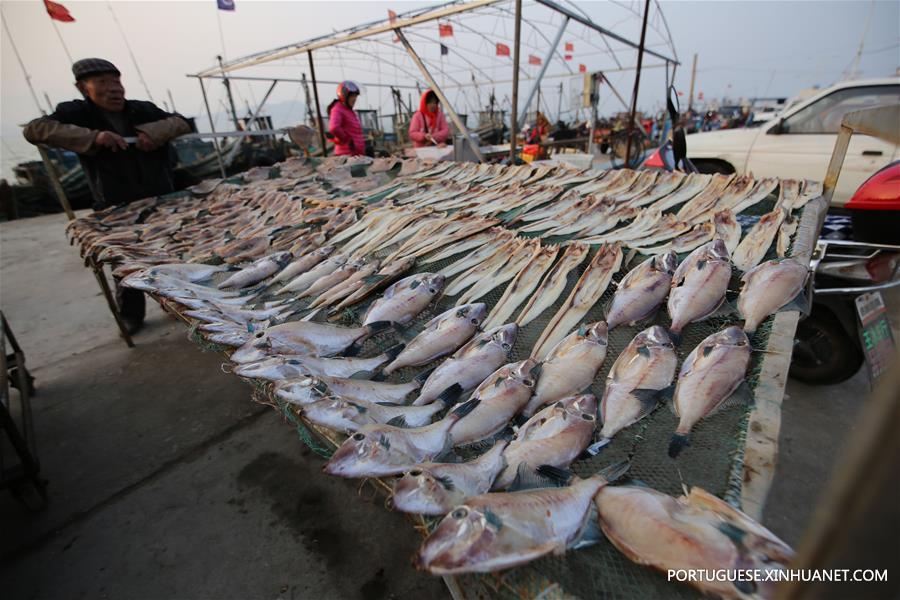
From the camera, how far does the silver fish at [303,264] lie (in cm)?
313

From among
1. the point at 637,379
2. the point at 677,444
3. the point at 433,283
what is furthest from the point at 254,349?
the point at 677,444

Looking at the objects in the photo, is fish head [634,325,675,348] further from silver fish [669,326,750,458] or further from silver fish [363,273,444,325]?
silver fish [363,273,444,325]

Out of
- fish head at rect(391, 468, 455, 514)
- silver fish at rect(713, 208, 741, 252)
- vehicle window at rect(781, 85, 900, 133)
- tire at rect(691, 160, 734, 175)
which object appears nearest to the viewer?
fish head at rect(391, 468, 455, 514)

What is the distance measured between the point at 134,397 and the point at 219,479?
73.0 inches

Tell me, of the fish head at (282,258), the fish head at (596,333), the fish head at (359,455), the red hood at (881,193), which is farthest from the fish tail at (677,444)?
the fish head at (282,258)

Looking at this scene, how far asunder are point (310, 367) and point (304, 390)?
0.98ft

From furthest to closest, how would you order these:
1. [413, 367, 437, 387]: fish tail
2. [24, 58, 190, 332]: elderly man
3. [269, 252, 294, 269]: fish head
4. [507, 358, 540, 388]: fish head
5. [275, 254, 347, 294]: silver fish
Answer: [24, 58, 190, 332]: elderly man → [269, 252, 294, 269]: fish head → [275, 254, 347, 294]: silver fish → [413, 367, 437, 387]: fish tail → [507, 358, 540, 388]: fish head

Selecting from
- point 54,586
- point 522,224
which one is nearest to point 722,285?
point 522,224

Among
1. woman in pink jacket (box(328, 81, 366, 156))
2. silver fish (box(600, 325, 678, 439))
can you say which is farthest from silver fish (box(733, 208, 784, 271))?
woman in pink jacket (box(328, 81, 366, 156))

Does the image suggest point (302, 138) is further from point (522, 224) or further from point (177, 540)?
point (177, 540)

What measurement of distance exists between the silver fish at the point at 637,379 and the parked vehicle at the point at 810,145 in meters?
5.73

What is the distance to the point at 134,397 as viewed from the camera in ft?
13.6

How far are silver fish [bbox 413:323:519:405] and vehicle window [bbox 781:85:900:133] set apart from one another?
6386mm

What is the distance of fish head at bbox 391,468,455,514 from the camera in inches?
47.1
